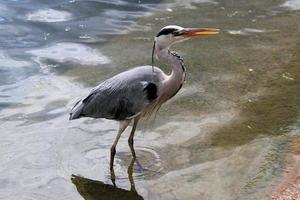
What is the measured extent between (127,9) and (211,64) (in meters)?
3.69

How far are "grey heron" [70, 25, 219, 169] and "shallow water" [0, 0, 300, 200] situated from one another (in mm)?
593

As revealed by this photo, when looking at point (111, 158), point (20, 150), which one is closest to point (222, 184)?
point (111, 158)

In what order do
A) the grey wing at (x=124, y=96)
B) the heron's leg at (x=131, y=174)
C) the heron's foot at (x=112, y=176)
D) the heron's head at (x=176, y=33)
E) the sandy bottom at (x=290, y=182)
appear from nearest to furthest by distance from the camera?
the sandy bottom at (x=290, y=182)
the heron's head at (x=176, y=33)
the grey wing at (x=124, y=96)
the heron's leg at (x=131, y=174)
the heron's foot at (x=112, y=176)

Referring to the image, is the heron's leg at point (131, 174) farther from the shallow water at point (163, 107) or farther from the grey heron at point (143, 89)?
the grey heron at point (143, 89)

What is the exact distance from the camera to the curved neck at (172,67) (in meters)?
5.46

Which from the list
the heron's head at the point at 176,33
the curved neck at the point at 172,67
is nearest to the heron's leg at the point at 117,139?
the curved neck at the point at 172,67

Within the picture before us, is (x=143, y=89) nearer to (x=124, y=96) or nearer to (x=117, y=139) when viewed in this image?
(x=124, y=96)

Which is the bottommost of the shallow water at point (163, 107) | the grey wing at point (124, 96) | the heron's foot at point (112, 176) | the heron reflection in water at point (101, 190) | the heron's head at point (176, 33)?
the heron reflection in water at point (101, 190)

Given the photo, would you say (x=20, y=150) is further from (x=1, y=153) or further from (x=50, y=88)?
(x=50, y=88)

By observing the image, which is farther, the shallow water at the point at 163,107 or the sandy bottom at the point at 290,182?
the shallow water at the point at 163,107

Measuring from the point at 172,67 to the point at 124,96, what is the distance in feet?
1.86

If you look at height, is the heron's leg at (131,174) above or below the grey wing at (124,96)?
below

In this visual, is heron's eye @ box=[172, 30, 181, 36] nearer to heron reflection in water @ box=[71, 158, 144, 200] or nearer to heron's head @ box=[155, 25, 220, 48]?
heron's head @ box=[155, 25, 220, 48]

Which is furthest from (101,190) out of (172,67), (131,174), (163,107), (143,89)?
(163,107)
